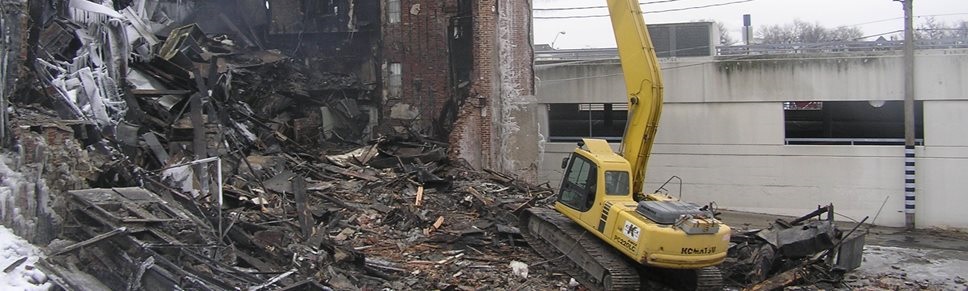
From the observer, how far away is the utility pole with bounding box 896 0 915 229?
17.9 metres

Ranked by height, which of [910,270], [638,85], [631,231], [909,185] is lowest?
[910,270]

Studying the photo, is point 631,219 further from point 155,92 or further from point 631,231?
point 155,92

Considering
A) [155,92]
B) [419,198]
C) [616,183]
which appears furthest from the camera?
[419,198]

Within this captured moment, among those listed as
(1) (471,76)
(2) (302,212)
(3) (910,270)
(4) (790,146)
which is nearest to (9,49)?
(2) (302,212)

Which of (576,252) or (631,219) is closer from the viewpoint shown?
(631,219)

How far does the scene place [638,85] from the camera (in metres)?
10.2

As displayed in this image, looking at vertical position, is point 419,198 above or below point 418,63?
below

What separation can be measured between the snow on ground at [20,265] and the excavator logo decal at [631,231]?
19.7 feet

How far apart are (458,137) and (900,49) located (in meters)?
11.4

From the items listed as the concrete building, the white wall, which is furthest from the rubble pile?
the white wall

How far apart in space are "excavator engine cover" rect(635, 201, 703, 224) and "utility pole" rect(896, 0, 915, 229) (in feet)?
37.6

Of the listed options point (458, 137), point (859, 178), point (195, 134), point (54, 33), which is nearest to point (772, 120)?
point (859, 178)

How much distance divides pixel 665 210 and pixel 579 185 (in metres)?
1.66

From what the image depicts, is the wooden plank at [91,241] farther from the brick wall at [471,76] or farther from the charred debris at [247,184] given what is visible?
the brick wall at [471,76]
